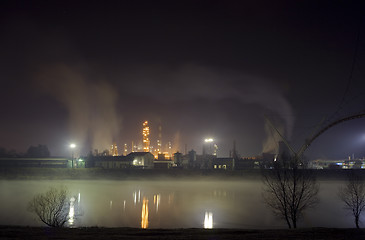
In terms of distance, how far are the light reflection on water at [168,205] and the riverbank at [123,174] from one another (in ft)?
9.50

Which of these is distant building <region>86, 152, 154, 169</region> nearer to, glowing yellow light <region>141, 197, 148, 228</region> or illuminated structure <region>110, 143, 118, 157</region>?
glowing yellow light <region>141, 197, 148, 228</region>

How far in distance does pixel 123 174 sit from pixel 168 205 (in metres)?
25.3

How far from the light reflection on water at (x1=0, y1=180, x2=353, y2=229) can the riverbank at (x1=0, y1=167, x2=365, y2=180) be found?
2.90m

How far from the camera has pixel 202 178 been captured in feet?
210

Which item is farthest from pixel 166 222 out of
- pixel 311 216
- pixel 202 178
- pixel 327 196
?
pixel 202 178

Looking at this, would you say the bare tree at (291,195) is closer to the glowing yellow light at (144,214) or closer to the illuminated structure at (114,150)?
the glowing yellow light at (144,214)

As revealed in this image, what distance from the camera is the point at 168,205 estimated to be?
41625mm

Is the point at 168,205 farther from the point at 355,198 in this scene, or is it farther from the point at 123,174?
the point at 123,174

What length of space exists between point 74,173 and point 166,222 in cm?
3705

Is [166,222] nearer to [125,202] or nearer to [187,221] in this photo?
[187,221]

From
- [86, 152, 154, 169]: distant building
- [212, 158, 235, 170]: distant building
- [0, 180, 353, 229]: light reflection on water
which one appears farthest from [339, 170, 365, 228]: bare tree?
[86, 152, 154, 169]: distant building

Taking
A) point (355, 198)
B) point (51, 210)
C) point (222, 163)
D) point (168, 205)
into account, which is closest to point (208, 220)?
point (168, 205)

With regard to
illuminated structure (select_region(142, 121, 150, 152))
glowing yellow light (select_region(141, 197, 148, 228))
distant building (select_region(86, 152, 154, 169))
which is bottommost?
glowing yellow light (select_region(141, 197, 148, 228))

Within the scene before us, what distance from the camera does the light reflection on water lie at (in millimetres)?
32219
